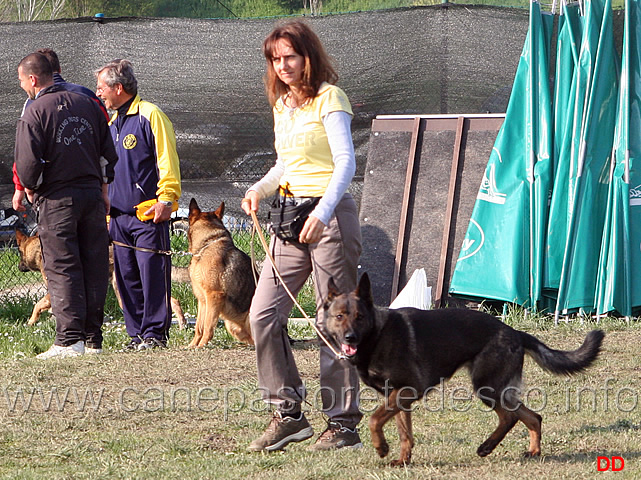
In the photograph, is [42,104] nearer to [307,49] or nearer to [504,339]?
[307,49]

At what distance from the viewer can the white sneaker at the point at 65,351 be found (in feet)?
19.8

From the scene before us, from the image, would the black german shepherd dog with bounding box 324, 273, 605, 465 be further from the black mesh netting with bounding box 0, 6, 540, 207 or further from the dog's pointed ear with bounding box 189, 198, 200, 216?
the black mesh netting with bounding box 0, 6, 540, 207

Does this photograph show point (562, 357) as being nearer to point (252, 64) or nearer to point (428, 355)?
point (428, 355)

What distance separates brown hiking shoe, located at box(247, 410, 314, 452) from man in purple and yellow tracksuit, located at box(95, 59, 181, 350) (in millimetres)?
2763

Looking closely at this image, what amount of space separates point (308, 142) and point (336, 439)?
1303mm

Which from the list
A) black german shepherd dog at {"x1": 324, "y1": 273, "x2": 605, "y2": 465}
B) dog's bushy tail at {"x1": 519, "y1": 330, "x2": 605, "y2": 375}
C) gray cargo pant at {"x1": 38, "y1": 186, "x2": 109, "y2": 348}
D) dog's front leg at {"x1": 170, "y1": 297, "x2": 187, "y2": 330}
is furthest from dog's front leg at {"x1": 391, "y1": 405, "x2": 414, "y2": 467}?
dog's front leg at {"x1": 170, "y1": 297, "x2": 187, "y2": 330}

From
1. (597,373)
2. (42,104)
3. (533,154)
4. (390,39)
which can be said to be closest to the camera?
(597,373)

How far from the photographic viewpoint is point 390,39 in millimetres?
8117

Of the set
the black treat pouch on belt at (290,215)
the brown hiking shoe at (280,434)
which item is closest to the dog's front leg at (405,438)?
the brown hiking shoe at (280,434)

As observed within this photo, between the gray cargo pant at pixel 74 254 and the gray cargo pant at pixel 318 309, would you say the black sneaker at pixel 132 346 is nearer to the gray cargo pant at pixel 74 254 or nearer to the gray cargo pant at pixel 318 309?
the gray cargo pant at pixel 74 254

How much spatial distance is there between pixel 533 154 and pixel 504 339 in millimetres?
3459

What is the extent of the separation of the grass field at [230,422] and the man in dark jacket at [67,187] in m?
0.43

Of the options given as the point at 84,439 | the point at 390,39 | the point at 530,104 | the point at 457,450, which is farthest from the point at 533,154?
the point at 84,439

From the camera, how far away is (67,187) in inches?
233
